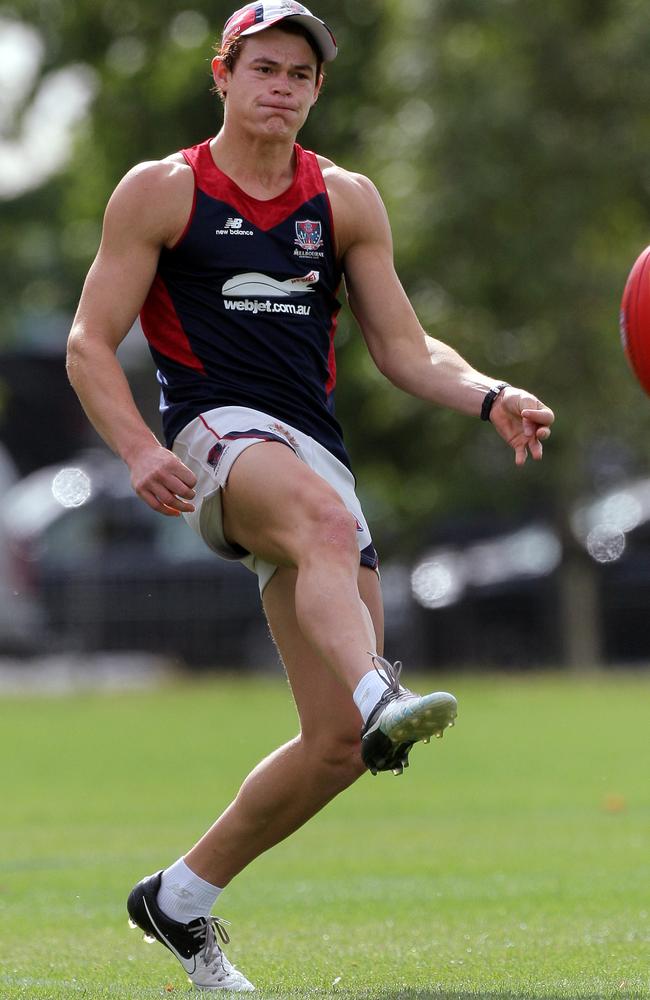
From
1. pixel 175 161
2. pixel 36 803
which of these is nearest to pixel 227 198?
pixel 175 161

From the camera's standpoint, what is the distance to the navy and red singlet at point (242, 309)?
17.4 feet

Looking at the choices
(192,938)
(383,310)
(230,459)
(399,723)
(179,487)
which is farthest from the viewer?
(383,310)

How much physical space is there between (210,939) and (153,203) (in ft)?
6.84

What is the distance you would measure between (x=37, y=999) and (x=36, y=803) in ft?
18.3

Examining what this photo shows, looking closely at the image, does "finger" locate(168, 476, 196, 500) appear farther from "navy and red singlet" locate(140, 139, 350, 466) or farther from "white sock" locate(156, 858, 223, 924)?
"white sock" locate(156, 858, 223, 924)

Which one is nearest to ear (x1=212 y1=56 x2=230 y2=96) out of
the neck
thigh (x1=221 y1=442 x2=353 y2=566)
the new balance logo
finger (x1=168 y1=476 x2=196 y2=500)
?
the neck

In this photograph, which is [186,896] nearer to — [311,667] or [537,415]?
[311,667]

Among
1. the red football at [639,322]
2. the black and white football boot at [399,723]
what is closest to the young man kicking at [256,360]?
the black and white football boot at [399,723]

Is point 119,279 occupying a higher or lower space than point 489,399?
higher

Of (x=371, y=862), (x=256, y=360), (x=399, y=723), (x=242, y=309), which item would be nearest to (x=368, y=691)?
(x=399, y=723)

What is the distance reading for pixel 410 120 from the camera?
22328 millimetres

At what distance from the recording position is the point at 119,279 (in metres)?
5.24

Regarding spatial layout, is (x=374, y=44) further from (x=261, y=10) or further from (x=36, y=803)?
(x=261, y=10)

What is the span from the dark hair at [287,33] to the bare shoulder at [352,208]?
0.29 meters
